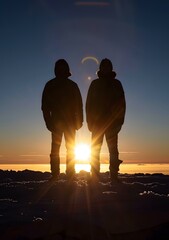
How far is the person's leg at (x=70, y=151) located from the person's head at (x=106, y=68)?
5.71 ft

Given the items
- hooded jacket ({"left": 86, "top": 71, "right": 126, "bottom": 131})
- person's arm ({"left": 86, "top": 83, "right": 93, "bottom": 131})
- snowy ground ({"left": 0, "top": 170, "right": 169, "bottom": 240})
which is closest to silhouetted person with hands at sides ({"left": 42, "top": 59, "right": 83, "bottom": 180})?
person's arm ({"left": 86, "top": 83, "right": 93, "bottom": 131})

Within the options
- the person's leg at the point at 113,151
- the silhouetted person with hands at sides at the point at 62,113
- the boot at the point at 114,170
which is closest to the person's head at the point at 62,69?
the silhouetted person with hands at sides at the point at 62,113

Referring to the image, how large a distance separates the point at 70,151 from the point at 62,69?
2203 millimetres

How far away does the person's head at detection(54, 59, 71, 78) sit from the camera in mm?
9398

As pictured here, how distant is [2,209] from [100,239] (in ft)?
5.88

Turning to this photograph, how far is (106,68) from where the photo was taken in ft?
30.7

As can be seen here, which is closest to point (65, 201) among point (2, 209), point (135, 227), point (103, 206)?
point (103, 206)

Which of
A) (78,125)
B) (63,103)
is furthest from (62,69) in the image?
(78,125)

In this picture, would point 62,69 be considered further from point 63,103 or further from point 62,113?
point 62,113

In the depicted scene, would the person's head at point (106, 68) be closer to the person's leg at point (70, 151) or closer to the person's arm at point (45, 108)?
the person's arm at point (45, 108)

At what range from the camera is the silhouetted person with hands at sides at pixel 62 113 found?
951 cm

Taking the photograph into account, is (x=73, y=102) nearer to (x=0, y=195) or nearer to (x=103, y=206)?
(x=0, y=195)

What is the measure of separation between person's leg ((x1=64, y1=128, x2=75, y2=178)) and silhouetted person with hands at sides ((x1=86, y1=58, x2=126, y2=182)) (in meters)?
0.54

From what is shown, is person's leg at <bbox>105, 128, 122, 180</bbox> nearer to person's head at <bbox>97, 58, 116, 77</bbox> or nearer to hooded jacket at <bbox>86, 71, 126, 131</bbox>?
hooded jacket at <bbox>86, 71, 126, 131</bbox>
